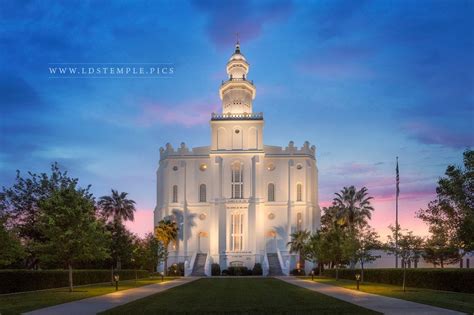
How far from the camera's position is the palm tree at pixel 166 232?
80.5 meters

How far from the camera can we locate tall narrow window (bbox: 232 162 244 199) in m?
86.5

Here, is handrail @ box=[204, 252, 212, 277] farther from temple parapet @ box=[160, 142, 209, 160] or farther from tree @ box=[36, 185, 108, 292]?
tree @ box=[36, 185, 108, 292]

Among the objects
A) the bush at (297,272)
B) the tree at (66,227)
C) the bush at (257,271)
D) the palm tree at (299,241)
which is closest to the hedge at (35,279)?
the tree at (66,227)

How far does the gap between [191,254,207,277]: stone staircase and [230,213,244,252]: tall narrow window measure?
4.46 m

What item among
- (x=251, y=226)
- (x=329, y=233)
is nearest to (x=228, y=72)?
(x=251, y=226)

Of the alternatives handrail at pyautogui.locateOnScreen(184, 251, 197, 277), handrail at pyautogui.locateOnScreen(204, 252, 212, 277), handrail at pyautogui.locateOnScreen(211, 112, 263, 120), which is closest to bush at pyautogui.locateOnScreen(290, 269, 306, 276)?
handrail at pyautogui.locateOnScreen(204, 252, 212, 277)

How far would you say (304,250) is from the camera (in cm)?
7412

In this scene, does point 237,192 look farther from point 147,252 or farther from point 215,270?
point 147,252

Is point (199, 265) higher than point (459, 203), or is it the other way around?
point (459, 203)

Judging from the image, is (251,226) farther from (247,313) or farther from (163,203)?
(247,313)

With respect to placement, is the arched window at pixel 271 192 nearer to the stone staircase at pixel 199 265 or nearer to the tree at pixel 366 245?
the stone staircase at pixel 199 265

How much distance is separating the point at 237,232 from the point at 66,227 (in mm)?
47899

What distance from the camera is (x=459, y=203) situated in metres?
31.8

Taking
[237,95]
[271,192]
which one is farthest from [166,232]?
[237,95]
